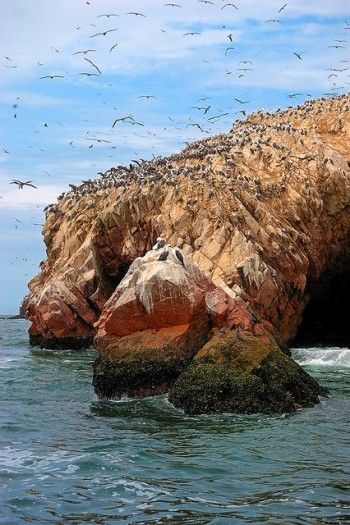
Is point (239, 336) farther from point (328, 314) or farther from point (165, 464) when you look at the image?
point (328, 314)

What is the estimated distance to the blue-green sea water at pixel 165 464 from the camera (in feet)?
30.9

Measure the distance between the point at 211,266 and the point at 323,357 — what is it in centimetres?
543

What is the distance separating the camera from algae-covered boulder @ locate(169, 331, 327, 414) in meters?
16.4

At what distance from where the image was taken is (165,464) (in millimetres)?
11930

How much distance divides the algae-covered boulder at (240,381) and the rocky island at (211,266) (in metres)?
0.03

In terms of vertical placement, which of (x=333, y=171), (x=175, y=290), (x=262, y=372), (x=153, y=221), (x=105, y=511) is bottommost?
(x=105, y=511)

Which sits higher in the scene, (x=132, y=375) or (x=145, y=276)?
(x=145, y=276)

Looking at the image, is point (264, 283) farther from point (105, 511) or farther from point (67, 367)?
point (105, 511)

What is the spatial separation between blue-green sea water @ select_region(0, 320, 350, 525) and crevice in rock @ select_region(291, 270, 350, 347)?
57.1 ft

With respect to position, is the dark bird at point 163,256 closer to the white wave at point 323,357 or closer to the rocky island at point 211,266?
the rocky island at point 211,266

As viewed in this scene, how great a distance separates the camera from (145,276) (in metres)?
18.9

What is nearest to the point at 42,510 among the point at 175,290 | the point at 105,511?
the point at 105,511

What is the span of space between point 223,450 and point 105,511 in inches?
151

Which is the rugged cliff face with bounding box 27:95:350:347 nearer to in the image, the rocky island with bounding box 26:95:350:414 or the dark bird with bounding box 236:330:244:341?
the rocky island with bounding box 26:95:350:414
